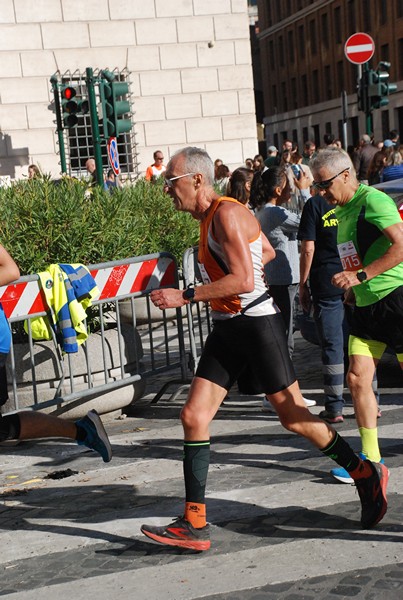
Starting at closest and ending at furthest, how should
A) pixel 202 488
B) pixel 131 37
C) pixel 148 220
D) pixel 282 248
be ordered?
pixel 202 488
pixel 282 248
pixel 148 220
pixel 131 37

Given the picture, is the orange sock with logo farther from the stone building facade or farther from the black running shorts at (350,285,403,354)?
the stone building facade

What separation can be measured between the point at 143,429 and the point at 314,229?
188 centimetres

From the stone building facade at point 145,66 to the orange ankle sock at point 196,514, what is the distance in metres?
20.3

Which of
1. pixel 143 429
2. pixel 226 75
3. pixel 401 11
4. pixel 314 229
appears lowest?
pixel 143 429

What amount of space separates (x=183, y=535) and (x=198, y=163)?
5.78 feet

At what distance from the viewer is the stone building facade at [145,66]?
79.1ft

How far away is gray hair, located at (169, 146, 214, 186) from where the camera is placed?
5.21 metres

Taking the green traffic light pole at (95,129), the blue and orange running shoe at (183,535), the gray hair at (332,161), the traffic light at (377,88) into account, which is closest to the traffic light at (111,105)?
the green traffic light pole at (95,129)

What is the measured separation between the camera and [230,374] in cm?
529

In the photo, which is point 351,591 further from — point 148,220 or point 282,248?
point 148,220

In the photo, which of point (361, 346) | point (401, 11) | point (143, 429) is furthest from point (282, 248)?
point (401, 11)

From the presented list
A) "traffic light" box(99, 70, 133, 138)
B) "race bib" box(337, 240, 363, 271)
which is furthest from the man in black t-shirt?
"traffic light" box(99, 70, 133, 138)

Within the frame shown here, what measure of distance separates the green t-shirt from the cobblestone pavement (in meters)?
1.08

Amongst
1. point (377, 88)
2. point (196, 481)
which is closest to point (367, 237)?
point (196, 481)
